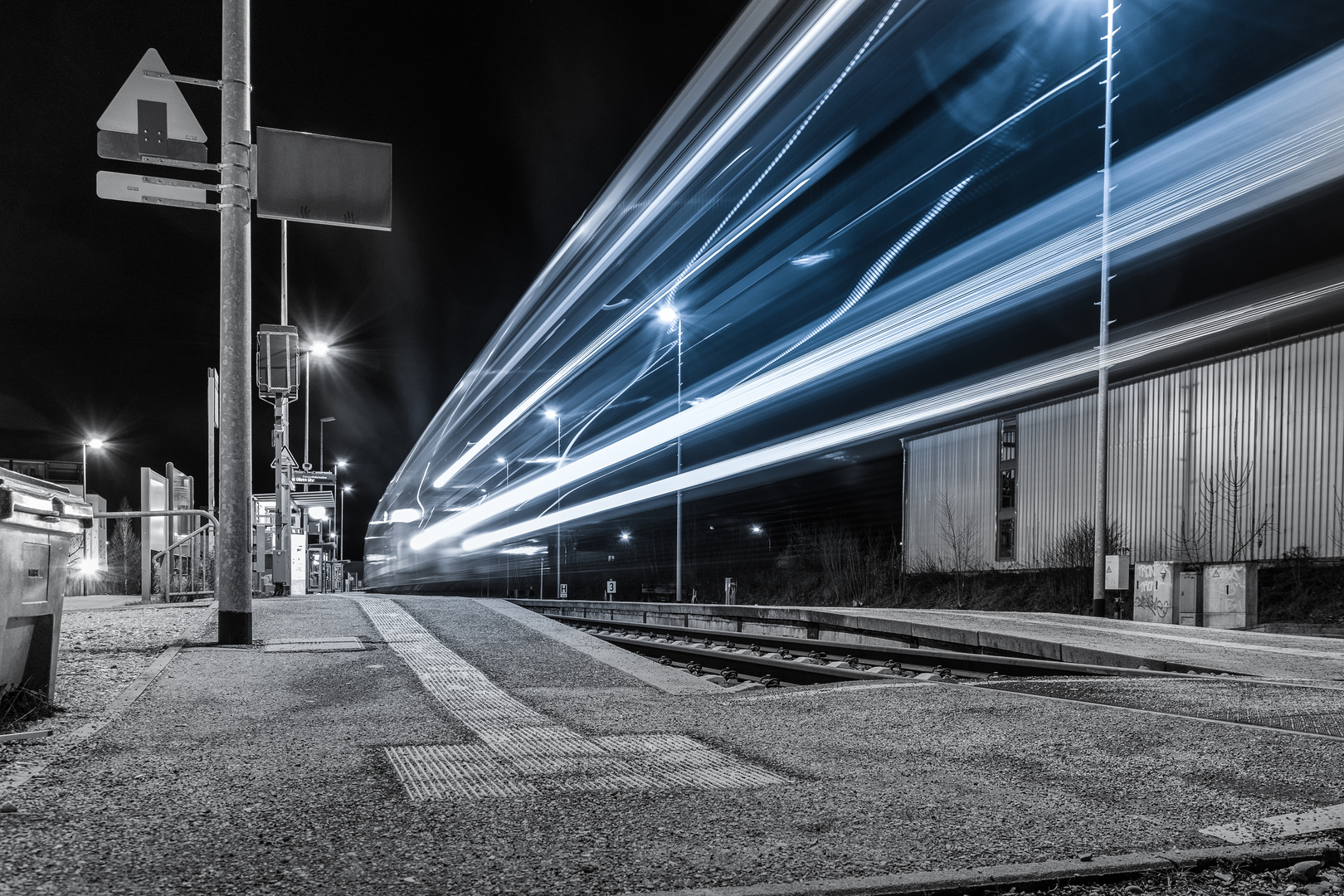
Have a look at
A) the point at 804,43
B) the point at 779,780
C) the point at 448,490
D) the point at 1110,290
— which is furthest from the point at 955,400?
the point at 779,780

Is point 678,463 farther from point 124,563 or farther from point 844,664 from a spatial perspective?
point 124,563

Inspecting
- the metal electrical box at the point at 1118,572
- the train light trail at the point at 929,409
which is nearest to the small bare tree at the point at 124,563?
the train light trail at the point at 929,409

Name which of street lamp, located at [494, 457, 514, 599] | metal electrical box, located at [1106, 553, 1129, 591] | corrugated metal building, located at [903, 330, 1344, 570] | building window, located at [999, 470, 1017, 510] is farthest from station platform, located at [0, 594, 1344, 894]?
building window, located at [999, 470, 1017, 510]

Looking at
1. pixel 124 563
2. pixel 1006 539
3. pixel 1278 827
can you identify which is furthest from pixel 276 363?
pixel 124 563

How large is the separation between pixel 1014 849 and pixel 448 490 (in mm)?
27145

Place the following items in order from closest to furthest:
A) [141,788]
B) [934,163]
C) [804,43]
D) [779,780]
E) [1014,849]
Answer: [1014,849], [141,788], [779,780], [804,43], [934,163]

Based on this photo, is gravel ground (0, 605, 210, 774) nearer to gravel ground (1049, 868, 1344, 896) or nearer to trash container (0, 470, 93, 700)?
trash container (0, 470, 93, 700)

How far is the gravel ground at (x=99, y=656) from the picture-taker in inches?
184

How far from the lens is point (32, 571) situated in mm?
4676

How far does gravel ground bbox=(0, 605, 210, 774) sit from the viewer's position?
4.67 metres

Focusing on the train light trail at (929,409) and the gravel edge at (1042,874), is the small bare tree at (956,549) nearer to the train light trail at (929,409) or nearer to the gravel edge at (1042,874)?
the train light trail at (929,409)

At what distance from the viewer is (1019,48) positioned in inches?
840

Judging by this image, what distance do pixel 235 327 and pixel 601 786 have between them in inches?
262

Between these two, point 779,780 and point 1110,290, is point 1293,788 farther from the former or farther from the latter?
point 1110,290
